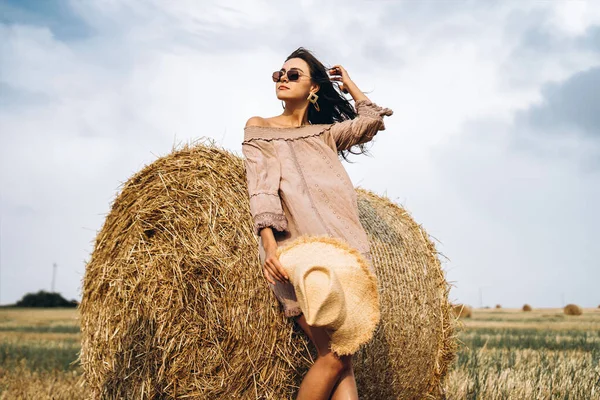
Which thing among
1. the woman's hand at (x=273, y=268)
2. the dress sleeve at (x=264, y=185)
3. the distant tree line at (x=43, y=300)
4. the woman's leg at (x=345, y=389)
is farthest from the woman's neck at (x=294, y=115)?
the distant tree line at (x=43, y=300)

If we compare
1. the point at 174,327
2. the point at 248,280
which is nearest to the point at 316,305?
the point at 248,280

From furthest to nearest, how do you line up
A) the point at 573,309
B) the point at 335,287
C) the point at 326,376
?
the point at 573,309 → the point at 326,376 → the point at 335,287

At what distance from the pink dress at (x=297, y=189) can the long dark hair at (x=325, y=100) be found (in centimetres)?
33

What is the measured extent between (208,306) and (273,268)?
0.94 m

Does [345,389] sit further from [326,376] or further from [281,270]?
[281,270]

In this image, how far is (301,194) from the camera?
9.79 ft

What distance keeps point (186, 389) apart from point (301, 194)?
1.43 meters

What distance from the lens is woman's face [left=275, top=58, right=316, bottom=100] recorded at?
3355 mm

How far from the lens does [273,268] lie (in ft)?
→ 9.11

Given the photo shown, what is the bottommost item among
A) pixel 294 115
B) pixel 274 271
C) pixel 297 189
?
pixel 274 271

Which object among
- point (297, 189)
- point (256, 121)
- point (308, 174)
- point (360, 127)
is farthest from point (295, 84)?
point (297, 189)

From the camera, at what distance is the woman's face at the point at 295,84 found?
3.36 meters

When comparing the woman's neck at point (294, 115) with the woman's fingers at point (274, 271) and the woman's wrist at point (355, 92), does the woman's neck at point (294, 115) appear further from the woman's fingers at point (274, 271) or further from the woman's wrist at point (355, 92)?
the woman's fingers at point (274, 271)

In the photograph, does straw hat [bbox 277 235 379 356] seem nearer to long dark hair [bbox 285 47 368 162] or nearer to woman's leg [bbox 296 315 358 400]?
woman's leg [bbox 296 315 358 400]
